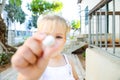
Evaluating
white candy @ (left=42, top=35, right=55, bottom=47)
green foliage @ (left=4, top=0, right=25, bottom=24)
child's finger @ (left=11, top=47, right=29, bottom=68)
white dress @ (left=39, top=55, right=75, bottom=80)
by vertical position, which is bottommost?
A: white dress @ (left=39, top=55, right=75, bottom=80)

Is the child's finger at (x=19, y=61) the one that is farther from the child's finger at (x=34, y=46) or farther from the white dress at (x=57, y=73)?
the white dress at (x=57, y=73)

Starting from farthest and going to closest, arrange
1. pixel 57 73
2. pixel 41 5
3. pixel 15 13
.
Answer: pixel 15 13, pixel 41 5, pixel 57 73

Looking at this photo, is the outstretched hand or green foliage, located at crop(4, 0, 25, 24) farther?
green foliage, located at crop(4, 0, 25, 24)

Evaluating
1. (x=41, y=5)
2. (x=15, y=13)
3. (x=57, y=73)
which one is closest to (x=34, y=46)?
(x=57, y=73)

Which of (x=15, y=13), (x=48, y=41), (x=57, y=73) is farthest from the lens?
(x=15, y=13)

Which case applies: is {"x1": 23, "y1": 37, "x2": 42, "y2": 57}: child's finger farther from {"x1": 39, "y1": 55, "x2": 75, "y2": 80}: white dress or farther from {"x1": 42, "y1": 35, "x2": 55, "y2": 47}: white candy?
{"x1": 39, "y1": 55, "x2": 75, "y2": 80}: white dress

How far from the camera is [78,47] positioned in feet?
41.2

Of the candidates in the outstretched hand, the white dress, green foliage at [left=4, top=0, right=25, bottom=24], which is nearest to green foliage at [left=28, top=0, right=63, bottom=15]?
green foliage at [left=4, top=0, right=25, bottom=24]

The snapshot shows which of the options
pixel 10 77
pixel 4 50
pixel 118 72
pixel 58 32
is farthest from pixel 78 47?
pixel 58 32

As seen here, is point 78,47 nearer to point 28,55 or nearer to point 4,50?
point 4,50

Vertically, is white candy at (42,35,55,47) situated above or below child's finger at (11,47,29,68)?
above

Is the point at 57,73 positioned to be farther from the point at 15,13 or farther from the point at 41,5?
the point at 15,13

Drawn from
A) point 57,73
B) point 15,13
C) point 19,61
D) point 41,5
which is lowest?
point 57,73

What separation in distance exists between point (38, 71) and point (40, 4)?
82.4 ft
